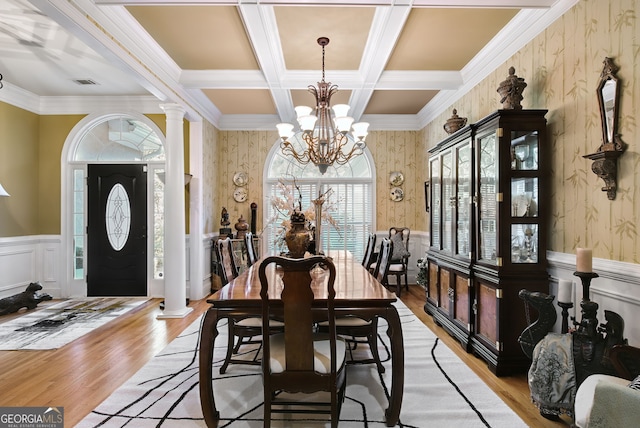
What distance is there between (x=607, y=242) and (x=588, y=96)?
1.00 meters

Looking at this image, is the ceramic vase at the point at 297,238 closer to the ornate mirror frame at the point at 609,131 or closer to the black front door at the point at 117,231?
the ornate mirror frame at the point at 609,131

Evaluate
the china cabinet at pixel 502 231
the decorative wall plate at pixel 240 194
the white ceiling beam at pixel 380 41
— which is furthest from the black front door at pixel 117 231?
the china cabinet at pixel 502 231

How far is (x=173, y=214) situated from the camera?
432 centimetres

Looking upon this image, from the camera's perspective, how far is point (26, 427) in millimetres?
2100

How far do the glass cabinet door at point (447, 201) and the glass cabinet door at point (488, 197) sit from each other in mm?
606

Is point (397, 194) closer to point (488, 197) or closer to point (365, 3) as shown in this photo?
point (488, 197)

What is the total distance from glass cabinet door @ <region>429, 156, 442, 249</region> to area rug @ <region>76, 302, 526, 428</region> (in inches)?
61.5

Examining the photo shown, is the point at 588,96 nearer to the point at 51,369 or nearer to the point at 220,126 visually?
the point at 51,369

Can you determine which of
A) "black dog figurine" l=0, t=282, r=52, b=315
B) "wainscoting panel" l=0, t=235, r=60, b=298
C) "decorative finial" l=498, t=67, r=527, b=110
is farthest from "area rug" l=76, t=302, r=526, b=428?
"wainscoting panel" l=0, t=235, r=60, b=298

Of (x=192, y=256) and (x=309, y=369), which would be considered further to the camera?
(x=192, y=256)

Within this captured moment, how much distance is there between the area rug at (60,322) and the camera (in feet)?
11.2

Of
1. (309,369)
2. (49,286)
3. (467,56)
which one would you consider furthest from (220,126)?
(309,369)

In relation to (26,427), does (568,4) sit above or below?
above

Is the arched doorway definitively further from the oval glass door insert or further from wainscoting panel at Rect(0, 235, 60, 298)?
wainscoting panel at Rect(0, 235, 60, 298)
